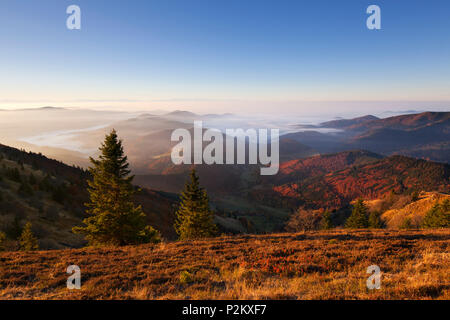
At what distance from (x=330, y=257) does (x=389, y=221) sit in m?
60.3

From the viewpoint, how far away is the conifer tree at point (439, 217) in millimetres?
36481

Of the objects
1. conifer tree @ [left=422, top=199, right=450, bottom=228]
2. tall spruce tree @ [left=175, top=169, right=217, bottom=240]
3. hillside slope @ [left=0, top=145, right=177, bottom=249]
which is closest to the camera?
hillside slope @ [left=0, top=145, right=177, bottom=249]

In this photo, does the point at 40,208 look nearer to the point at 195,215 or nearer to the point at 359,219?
the point at 195,215

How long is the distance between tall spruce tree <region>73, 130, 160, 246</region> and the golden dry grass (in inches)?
156

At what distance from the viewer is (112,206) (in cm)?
1784

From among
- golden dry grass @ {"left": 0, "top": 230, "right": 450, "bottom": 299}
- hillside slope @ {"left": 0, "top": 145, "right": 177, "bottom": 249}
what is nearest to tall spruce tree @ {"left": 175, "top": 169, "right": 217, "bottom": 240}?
hillside slope @ {"left": 0, "top": 145, "right": 177, "bottom": 249}

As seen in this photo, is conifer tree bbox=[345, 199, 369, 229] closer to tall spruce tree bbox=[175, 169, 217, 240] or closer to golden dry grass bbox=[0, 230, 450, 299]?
tall spruce tree bbox=[175, 169, 217, 240]

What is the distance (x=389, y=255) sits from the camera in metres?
10.9

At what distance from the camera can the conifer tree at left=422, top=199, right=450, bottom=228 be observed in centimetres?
3648

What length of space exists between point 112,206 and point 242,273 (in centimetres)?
1369

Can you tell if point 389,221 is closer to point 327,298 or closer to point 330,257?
point 330,257

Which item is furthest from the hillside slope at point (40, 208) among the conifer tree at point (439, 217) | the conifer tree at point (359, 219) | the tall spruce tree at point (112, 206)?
the conifer tree at point (439, 217)

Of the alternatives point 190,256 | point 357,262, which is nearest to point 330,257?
point 357,262

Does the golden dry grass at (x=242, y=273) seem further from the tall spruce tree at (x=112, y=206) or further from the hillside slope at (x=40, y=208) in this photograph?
the hillside slope at (x=40, y=208)
